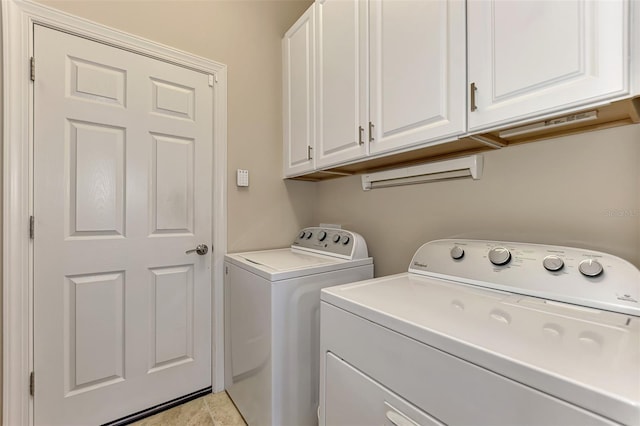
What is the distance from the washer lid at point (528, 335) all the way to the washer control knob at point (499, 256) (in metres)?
0.12

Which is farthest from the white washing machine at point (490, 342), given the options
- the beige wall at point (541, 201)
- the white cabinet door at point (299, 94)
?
the white cabinet door at point (299, 94)

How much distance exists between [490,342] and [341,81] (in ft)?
4.50

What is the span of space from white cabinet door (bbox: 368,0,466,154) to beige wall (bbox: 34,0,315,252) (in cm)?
95

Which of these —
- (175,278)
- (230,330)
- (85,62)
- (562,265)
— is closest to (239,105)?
(85,62)

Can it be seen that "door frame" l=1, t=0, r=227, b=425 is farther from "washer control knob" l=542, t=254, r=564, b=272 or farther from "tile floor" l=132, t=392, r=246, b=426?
"washer control knob" l=542, t=254, r=564, b=272

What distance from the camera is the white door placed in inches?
53.4

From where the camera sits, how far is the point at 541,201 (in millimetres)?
1059

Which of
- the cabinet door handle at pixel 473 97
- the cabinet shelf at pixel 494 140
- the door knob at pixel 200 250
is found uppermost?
the cabinet door handle at pixel 473 97

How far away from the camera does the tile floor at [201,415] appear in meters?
1.52

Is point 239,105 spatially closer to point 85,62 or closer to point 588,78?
point 85,62

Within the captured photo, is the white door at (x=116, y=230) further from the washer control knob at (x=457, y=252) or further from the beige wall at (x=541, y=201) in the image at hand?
the washer control knob at (x=457, y=252)

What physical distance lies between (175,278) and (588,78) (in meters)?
2.01

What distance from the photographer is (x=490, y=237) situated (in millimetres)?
1205

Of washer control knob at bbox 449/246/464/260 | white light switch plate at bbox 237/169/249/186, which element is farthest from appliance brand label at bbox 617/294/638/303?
white light switch plate at bbox 237/169/249/186
